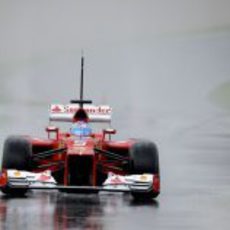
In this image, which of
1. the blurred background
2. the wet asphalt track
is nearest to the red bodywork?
the wet asphalt track

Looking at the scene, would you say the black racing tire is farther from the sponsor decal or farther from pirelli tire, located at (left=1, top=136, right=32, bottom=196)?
the sponsor decal

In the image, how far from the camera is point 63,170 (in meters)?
16.1

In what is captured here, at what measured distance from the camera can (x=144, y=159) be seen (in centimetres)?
1600

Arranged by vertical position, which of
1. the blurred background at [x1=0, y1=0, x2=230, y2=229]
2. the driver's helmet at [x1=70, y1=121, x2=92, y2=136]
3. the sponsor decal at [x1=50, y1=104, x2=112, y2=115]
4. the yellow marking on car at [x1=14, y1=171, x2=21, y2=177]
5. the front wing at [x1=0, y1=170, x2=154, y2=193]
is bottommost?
the front wing at [x1=0, y1=170, x2=154, y2=193]

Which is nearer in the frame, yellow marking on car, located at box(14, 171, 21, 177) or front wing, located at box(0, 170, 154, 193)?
front wing, located at box(0, 170, 154, 193)

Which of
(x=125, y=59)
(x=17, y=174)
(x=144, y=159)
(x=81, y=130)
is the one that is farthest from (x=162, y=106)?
(x=17, y=174)

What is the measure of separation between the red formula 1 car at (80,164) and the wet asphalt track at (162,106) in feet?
0.59

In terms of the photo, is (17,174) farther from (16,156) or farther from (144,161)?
(144,161)

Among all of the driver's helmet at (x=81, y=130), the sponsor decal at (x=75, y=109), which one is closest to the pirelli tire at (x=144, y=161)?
the driver's helmet at (x=81, y=130)

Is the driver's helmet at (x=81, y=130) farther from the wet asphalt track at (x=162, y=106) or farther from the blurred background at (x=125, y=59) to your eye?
the blurred background at (x=125, y=59)

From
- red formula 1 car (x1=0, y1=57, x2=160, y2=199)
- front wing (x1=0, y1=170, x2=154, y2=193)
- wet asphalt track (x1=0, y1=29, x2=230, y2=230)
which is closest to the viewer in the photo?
front wing (x1=0, y1=170, x2=154, y2=193)

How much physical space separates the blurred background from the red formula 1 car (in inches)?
382

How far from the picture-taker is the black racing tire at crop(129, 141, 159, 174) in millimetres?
15938

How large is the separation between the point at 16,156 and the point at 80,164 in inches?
28.6
